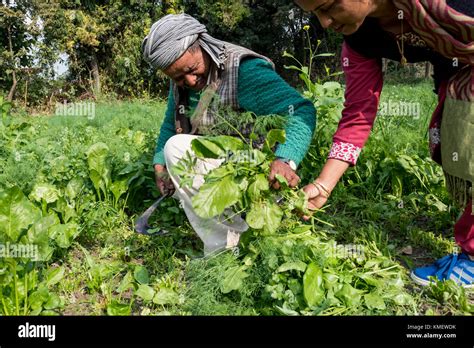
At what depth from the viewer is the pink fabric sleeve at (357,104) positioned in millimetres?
2178

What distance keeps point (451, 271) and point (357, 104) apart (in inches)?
33.0

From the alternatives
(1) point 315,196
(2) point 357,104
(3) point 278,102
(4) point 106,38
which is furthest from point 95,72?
(1) point 315,196

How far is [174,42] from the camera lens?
2.28m

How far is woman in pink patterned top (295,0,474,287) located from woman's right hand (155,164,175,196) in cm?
85

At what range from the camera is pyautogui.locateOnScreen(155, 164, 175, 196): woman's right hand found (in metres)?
2.62

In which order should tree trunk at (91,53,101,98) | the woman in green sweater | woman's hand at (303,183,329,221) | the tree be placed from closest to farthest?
woman's hand at (303,183,329,221) → the woman in green sweater → the tree → tree trunk at (91,53,101,98)

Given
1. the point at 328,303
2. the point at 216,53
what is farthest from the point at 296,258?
the point at 216,53

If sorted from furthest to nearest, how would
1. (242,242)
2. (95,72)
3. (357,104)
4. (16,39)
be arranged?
(95,72)
(16,39)
(357,104)
(242,242)

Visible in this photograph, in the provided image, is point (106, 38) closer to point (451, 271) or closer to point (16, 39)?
point (16, 39)

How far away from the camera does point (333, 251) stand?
7.07ft

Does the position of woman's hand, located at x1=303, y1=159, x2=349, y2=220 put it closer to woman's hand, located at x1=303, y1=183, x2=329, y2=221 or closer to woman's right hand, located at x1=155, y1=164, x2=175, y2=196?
woman's hand, located at x1=303, y1=183, x2=329, y2=221

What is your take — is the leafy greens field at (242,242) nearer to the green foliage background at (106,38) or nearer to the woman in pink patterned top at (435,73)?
the woman in pink patterned top at (435,73)

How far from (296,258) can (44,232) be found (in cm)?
103

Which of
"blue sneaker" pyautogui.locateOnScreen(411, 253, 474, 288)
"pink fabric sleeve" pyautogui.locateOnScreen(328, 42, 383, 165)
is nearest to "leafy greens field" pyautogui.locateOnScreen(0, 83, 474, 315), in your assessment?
"blue sneaker" pyautogui.locateOnScreen(411, 253, 474, 288)
